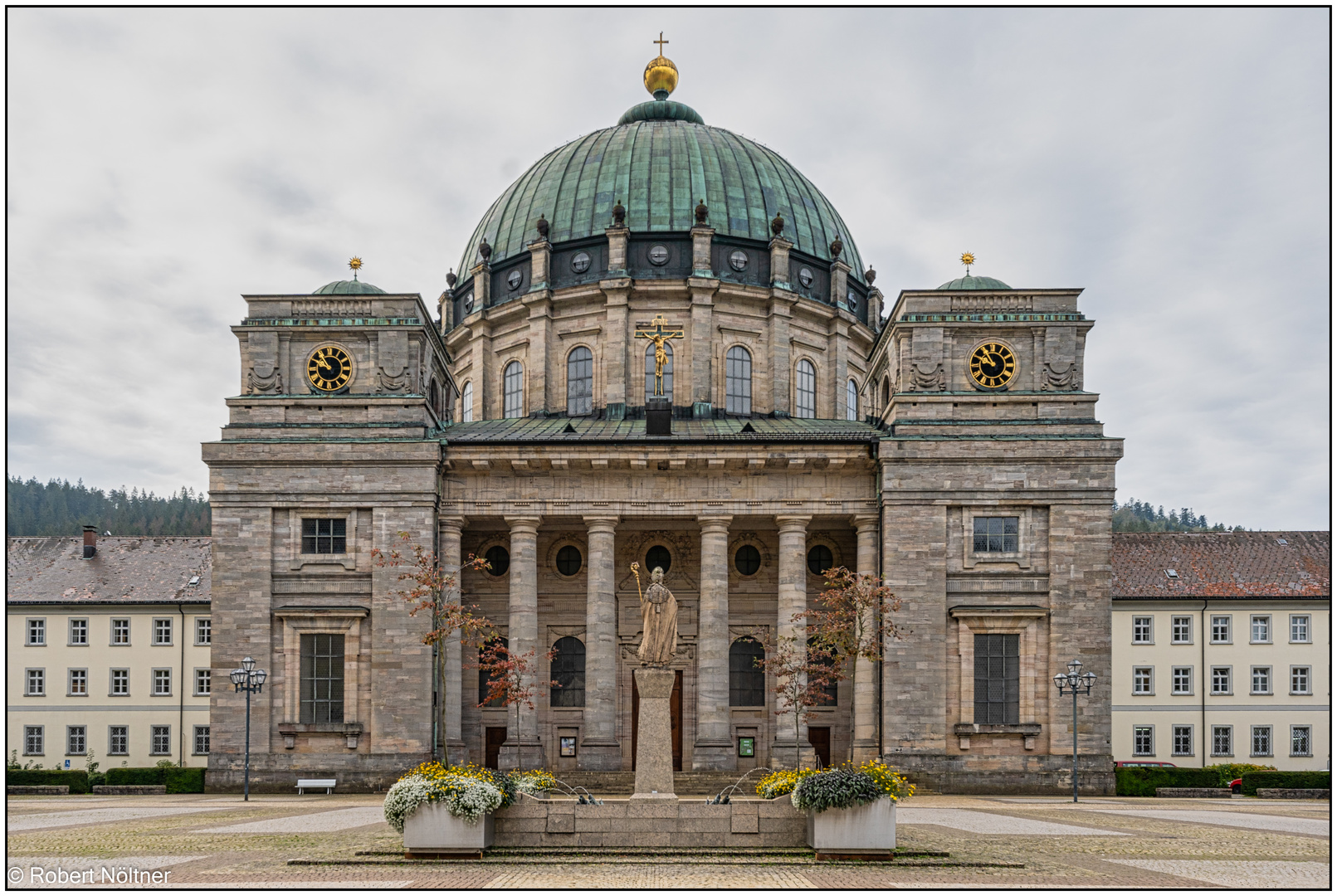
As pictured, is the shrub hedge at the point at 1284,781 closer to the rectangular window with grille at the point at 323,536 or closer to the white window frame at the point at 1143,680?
the rectangular window with grille at the point at 323,536

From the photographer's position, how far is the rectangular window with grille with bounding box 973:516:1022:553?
152 ft

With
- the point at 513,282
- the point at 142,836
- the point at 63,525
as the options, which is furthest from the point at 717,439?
the point at 63,525

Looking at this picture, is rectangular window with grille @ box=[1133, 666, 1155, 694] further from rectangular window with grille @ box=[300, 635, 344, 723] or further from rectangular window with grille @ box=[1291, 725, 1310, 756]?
rectangular window with grille @ box=[300, 635, 344, 723]

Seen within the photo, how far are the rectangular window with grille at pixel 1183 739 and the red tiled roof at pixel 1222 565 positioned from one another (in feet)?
22.8

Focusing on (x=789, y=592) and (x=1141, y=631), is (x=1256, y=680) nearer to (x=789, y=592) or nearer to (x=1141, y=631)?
(x=1141, y=631)

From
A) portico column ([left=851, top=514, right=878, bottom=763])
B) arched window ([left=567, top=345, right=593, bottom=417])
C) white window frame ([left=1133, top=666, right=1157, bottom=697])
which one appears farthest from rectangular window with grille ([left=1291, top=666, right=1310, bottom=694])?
arched window ([left=567, top=345, right=593, bottom=417])

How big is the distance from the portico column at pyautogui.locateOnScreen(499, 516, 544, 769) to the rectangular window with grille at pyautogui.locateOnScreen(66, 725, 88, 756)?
2756cm

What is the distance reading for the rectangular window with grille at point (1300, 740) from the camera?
6288cm

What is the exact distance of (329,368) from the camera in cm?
4834

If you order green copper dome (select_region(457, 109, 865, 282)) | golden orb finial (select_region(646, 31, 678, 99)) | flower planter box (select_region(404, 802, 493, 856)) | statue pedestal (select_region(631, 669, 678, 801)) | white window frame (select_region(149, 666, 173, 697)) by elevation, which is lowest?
white window frame (select_region(149, 666, 173, 697))

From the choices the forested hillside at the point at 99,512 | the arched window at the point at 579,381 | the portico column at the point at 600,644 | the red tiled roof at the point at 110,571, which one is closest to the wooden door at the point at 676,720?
the portico column at the point at 600,644

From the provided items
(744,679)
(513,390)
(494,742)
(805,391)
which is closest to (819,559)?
(744,679)

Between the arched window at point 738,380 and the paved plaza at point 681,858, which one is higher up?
the arched window at point 738,380

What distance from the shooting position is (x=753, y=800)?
85.0ft
